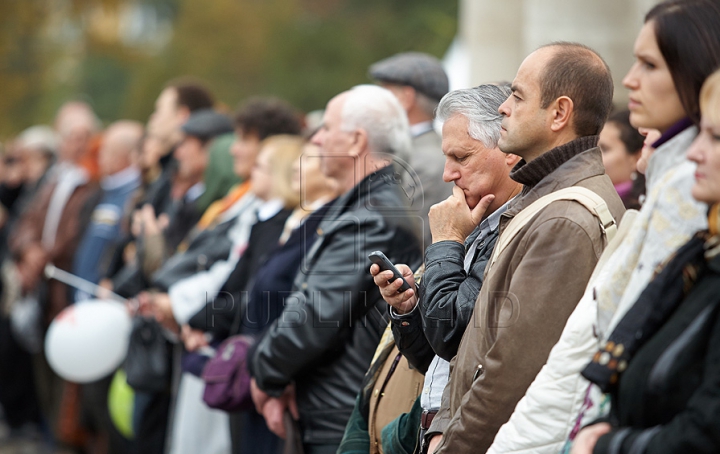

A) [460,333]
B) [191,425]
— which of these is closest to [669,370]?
[460,333]

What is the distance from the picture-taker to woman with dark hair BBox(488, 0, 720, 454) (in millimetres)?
2432

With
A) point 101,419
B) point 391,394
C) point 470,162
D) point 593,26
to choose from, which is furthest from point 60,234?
point 470,162

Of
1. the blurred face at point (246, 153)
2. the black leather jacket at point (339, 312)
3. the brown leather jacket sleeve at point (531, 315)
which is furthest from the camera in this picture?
the blurred face at point (246, 153)

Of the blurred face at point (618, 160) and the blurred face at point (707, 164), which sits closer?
the blurred face at point (707, 164)

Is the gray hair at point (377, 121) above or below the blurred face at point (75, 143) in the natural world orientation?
above

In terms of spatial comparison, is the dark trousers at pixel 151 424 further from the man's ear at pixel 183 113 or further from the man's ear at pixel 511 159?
the man's ear at pixel 511 159

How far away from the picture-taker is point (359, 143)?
4648 millimetres

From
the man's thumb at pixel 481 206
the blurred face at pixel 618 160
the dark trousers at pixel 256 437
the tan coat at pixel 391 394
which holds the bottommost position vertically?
the dark trousers at pixel 256 437

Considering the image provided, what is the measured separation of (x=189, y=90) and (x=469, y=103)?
477 centimetres

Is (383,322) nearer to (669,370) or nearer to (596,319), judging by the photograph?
(596,319)

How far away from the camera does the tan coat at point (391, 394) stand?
3.68 m

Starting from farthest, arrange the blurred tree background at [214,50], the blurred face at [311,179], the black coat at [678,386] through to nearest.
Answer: the blurred tree background at [214,50], the blurred face at [311,179], the black coat at [678,386]

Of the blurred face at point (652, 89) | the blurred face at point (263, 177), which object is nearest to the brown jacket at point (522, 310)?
the blurred face at point (652, 89)

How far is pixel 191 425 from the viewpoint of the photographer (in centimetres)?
610
